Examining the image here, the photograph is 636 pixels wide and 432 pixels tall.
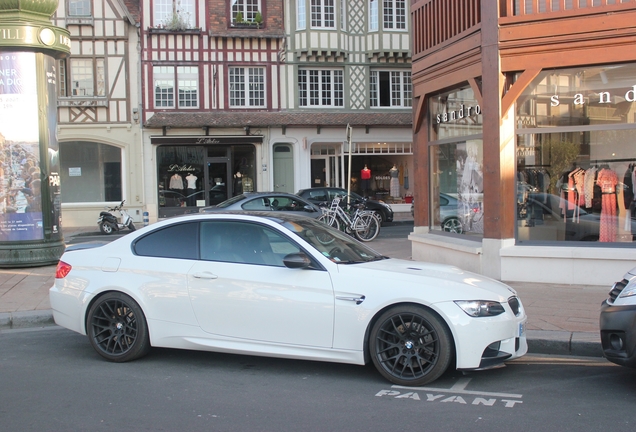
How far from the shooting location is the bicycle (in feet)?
59.0

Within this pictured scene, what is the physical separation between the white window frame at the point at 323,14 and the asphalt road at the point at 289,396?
22222 millimetres

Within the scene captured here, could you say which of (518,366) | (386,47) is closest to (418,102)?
(518,366)

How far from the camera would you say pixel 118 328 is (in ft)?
21.4

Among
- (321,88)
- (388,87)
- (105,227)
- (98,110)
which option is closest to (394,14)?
(388,87)

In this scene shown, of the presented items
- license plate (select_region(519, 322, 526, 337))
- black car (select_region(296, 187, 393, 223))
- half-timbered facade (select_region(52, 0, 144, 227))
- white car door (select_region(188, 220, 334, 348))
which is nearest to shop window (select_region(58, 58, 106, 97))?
half-timbered facade (select_region(52, 0, 144, 227))

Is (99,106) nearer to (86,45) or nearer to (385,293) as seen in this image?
(86,45)

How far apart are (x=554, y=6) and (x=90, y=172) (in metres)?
20.9

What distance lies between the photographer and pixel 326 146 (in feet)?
92.7

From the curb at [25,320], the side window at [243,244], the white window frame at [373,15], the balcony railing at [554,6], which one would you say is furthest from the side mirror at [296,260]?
the white window frame at [373,15]

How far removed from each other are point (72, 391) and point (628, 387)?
4731 mm

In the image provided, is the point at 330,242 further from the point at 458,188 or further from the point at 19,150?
the point at 19,150

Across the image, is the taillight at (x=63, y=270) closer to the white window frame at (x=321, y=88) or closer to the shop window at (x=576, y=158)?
the shop window at (x=576, y=158)

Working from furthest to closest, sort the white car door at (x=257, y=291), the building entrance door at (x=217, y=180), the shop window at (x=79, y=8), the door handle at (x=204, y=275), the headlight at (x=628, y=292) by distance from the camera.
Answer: the building entrance door at (x=217, y=180) → the shop window at (x=79, y=8) → the door handle at (x=204, y=275) → the white car door at (x=257, y=291) → the headlight at (x=628, y=292)

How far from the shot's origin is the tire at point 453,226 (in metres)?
12.0
